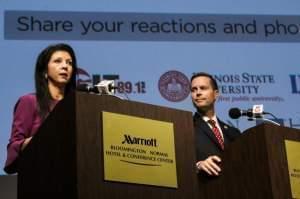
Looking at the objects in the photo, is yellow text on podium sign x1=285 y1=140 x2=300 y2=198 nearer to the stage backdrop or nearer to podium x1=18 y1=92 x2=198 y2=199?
podium x1=18 y1=92 x2=198 y2=199

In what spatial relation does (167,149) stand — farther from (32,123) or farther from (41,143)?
(32,123)

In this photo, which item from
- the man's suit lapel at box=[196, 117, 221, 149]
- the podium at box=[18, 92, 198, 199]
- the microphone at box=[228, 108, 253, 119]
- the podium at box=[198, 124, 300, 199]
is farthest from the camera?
the man's suit lapel at box=[196, 117, 221, 149]

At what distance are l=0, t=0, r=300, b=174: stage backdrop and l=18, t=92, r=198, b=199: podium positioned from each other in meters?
1.65

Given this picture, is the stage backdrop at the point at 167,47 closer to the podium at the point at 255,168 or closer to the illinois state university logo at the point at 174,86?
the illinois state university logo at the point at 174,86

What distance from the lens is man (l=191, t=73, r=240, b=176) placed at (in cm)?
231

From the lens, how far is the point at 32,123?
2.25 m

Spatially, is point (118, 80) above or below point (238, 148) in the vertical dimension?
above

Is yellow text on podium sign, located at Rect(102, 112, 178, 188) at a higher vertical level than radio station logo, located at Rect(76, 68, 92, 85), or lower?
lower

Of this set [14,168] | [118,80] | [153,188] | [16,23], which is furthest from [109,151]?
[16,23]

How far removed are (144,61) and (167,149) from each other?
1947 millimetres

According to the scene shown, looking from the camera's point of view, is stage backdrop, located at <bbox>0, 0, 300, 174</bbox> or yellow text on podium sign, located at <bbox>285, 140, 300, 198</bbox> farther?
stage backdrop, located at <bbox>0, 0, 300, 174</bbox>

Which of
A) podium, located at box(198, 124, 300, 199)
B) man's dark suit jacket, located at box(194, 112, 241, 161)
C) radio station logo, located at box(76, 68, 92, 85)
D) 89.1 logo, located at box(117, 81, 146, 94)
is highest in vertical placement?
radio station logo, located at box(76, 68, 92, 85)

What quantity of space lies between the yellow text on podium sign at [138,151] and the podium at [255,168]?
1.36 feet

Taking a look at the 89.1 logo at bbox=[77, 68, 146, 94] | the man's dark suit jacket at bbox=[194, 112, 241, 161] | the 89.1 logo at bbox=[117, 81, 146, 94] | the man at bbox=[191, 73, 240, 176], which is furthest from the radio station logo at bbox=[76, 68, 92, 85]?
the man's dark suit jacket at bbox=[194, 112, 241, 161]
